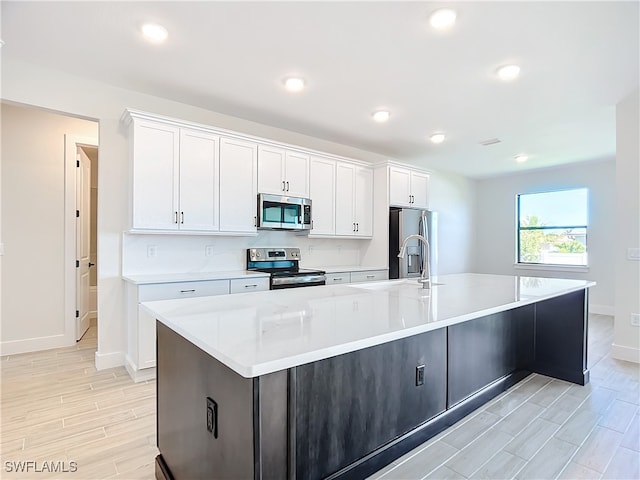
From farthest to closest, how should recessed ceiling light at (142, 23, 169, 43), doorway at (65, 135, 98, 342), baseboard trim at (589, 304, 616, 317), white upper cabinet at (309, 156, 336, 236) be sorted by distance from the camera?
1. baseboard trim at (589, 304, 616, 317)
2. white upper cabinet at (309, 156, 336, 236)
3. doorway at (65, 135, 98, 342)
4. recessed ceiling light at (142, 23, 169, 43)

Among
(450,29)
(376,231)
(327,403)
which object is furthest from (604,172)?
(327,403)

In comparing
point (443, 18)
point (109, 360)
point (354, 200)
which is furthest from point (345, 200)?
point (109, 360)

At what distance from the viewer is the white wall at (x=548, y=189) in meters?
5.60

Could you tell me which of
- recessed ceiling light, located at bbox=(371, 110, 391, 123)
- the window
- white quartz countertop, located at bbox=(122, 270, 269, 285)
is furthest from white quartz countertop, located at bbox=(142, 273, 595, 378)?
the window

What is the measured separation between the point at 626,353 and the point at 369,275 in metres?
2.70

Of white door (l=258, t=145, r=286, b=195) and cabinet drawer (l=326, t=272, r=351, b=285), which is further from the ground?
white door (l=258, t=145, r=286, b=195)

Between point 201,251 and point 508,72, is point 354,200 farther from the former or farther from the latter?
point 508,72

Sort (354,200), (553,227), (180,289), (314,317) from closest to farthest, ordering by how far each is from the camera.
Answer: (314,317) → (180,289) → (354,200) → (553,227)

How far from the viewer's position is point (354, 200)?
183 inches

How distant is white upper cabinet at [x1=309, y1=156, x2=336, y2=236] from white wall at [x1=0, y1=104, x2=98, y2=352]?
8.89 ft

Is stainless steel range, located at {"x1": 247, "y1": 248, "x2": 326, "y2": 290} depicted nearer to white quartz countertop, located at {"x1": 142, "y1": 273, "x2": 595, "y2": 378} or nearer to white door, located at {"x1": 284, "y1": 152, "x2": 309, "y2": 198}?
white door, located at {"x1": 284, "y1": 152, "x2": 309, "y2": 198}

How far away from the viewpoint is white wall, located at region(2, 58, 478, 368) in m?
2.80

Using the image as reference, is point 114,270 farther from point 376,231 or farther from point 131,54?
point 376,231

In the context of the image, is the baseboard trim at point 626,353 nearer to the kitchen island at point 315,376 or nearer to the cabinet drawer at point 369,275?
the kitchen island at point 315,376
